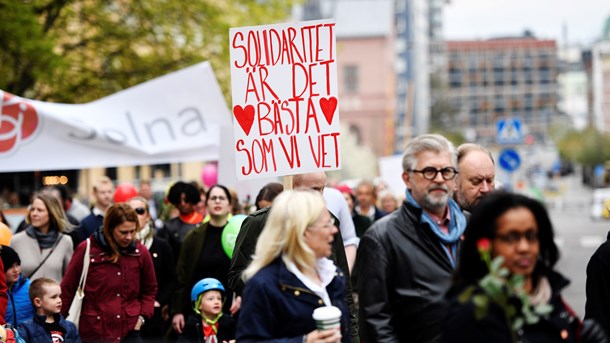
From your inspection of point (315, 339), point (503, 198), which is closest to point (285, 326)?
point (315, 339)

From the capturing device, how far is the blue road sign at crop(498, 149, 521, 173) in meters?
26.0

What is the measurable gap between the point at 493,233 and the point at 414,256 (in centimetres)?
92

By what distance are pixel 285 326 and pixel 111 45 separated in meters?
20.0

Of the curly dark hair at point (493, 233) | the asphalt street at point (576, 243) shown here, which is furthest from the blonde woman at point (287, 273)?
the asphalt street at point (576, 243)

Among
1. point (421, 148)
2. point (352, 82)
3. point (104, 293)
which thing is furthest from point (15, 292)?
point (352, 82)

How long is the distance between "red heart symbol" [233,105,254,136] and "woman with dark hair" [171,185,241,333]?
226 cm

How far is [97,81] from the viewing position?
2459 centimetres

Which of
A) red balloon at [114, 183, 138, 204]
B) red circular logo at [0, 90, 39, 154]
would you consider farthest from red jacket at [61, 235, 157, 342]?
red balloon at [114, 183, 138, 204]

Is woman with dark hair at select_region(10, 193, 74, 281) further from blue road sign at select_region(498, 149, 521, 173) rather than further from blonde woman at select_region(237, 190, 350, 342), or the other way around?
blue road sign at select_region(498, 149, 521, 173)

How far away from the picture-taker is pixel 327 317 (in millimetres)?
5141

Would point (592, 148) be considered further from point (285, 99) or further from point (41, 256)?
point (285, 99)

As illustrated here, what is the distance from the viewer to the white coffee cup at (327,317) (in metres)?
5.15

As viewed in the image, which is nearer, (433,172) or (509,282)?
(509,282)

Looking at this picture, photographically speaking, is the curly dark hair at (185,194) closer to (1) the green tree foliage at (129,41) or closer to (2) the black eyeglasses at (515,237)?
(2) the black eyeglasses at (515,237)
